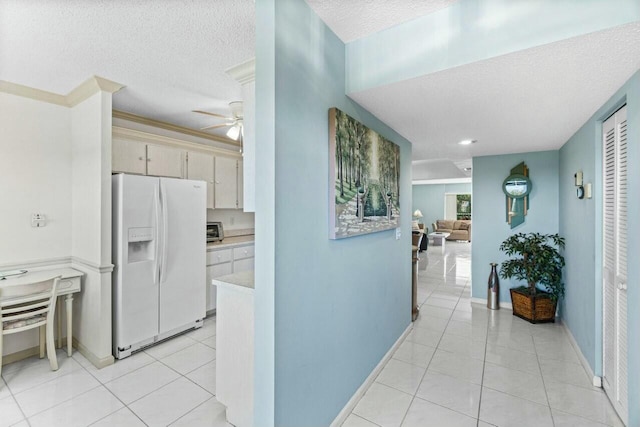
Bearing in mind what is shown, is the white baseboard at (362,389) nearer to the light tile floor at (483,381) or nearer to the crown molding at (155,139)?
the light tile floor at (483,381)

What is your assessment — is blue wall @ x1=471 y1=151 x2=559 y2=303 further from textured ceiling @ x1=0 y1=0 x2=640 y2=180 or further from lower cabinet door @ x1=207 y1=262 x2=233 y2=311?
lower cabinet door @ x1=207 y1=262 x2=233 y2=311

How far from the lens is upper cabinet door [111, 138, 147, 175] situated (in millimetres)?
2969

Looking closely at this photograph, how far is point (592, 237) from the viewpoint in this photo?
7.57 ft

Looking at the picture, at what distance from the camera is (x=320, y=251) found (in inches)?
65.5

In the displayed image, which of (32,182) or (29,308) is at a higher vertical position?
(32,182)

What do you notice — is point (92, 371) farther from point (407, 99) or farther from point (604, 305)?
point (604, 305)

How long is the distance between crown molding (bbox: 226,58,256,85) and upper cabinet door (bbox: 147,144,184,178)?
1.59 meters

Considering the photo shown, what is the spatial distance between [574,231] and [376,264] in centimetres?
213

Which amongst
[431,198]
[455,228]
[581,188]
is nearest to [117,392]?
[581,188]

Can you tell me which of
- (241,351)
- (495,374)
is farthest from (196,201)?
(495,374)

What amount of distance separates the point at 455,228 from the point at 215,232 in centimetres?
1011

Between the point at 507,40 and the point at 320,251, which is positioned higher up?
the point at 507,40

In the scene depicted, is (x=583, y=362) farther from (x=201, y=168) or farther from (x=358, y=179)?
(x=201, y=168)

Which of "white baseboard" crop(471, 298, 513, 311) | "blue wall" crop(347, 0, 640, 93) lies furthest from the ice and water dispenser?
"white baseboard" crop(471, 298, 513, 311)
